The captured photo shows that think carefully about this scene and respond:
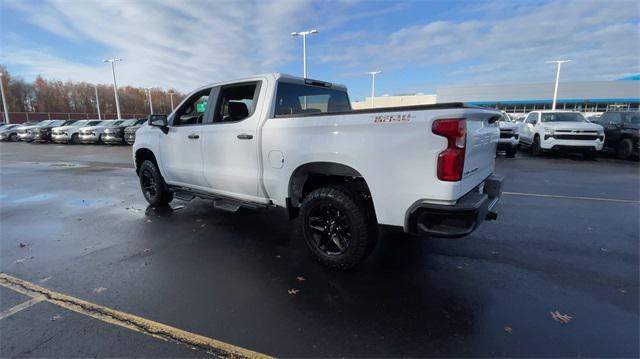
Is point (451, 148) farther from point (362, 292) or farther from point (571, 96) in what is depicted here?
point (571, 96)

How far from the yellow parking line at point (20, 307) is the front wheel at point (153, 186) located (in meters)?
3.10

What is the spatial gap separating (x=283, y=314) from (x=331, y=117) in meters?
1.90

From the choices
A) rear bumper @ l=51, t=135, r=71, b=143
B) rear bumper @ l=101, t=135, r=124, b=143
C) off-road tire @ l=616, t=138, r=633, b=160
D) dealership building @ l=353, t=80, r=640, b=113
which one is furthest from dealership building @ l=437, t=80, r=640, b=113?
rear bumper @ l=51, t=135, r=71, b=143

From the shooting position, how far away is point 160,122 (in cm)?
561

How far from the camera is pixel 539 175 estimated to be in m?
9.72

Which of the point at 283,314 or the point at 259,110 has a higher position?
the point at 259,110

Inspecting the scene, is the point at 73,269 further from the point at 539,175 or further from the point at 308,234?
the point at 539,175

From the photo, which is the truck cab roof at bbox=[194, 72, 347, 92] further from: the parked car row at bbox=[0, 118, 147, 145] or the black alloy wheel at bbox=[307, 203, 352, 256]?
the parked car row at bbox=[0, 118, 147, 145]

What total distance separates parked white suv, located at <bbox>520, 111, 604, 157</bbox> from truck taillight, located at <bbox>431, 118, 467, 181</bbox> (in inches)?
506

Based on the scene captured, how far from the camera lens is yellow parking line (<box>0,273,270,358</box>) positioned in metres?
2.46

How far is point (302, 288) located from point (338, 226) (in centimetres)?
75

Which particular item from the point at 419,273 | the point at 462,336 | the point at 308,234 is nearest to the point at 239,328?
the point at 308,234

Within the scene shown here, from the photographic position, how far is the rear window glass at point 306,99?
4375mm

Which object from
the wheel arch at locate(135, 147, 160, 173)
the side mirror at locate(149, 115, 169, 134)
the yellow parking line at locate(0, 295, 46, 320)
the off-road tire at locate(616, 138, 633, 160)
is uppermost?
the side mirror at locate(149, 115, 169, 134)
